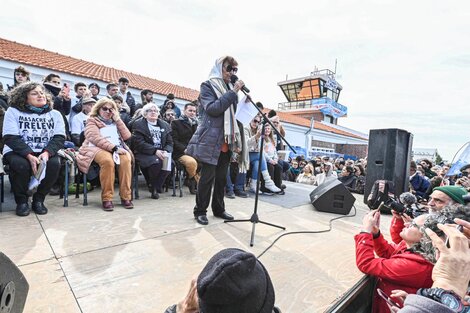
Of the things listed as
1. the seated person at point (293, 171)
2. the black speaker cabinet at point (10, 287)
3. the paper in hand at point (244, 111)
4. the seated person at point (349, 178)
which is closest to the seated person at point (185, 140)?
the paper in hand at point (244, 111)

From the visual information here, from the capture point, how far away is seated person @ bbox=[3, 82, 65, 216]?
99.7 inches

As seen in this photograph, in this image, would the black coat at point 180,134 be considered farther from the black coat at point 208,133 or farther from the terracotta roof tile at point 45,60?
the terracotta roof tile at point 45,60

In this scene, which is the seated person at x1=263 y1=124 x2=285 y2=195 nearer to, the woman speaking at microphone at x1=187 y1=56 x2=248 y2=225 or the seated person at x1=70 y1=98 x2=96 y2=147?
the woman speaking at microphone at x1=187 y1=56 x2=248 y2=225

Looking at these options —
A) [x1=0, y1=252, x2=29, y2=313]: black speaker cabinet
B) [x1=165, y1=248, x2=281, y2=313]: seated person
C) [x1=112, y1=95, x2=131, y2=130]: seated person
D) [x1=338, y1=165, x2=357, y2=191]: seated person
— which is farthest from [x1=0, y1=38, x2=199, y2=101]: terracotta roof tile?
[x1=165, y1=248, x2=281, y2=313]: seated person

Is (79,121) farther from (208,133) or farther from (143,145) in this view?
(208,133)

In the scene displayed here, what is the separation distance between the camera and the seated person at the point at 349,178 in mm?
6046

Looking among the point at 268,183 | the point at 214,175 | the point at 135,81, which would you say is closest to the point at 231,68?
the point at 214,175

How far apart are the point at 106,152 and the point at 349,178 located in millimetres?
5290

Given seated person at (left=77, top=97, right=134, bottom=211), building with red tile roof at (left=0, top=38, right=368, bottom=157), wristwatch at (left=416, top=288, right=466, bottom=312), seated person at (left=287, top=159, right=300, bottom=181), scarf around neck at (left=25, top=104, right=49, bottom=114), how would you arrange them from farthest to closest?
building with red tile roof at (left=0, top=38, right=368, bottom=157) → seated person at (left=287, top=159, right=300, bottom=181) → seated person at (left=77, top=97, right=134, bottom=211) → scarf around neck at (left=25, top=104, right=49, bottom=114) → wristwatch at (left=416, top=288, right=466, bottom=312)

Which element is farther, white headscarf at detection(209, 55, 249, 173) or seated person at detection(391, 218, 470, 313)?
white headscarf at detection(209, 55, 249, 173)

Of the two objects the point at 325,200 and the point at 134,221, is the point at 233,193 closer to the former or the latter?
the point at 325,200

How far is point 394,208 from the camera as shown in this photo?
2.04 metres

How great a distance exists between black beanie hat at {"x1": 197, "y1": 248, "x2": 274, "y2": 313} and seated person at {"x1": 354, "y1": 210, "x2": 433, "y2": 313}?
114 cm

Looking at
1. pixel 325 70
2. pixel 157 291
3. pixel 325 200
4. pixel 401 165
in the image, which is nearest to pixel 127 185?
pixel 157 291
